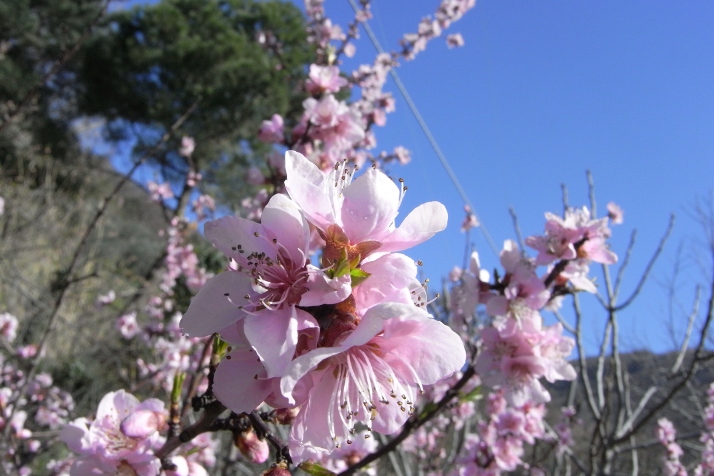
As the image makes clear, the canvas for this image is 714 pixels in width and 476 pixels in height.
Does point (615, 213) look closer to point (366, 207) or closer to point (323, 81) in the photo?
point (323, 81)

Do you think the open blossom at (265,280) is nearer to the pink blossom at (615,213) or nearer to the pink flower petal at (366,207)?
the pink flower petal at (366,207)

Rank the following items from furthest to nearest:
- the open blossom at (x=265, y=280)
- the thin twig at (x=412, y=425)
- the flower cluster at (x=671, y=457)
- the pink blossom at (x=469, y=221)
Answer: the pink blossom at (x=469, y=221)
the flower cluster at (x=671, y=457)
the thin twig at (x=412, y=425)
the open blossom at (x=265, y=280)

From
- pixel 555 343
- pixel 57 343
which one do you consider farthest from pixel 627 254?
pixel 57 343

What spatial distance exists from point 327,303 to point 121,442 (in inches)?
25.2

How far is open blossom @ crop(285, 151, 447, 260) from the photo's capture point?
2.28 ft

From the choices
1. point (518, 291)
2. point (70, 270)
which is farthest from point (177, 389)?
point (518, 291)

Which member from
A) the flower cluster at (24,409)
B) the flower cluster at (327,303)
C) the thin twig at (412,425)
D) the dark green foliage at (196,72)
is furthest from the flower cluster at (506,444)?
the dark green foliage at (196,72)

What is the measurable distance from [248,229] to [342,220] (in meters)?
0.13

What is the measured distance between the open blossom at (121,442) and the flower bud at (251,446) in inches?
7.5

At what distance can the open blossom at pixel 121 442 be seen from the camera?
955 mm

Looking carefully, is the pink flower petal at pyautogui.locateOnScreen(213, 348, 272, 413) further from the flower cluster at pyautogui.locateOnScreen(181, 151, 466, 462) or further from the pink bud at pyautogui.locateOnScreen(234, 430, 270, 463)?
the pink bud at pyautogui.locateOnScreen(234, 430, 270, 463)

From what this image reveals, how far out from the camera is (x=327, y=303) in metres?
0.64

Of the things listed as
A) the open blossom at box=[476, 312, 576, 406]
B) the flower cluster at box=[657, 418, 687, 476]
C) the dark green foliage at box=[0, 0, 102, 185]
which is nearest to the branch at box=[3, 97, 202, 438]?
the open blossom at box=[476, 312, 576, 406]

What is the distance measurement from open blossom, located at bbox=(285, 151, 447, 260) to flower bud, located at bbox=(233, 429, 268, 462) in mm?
383
